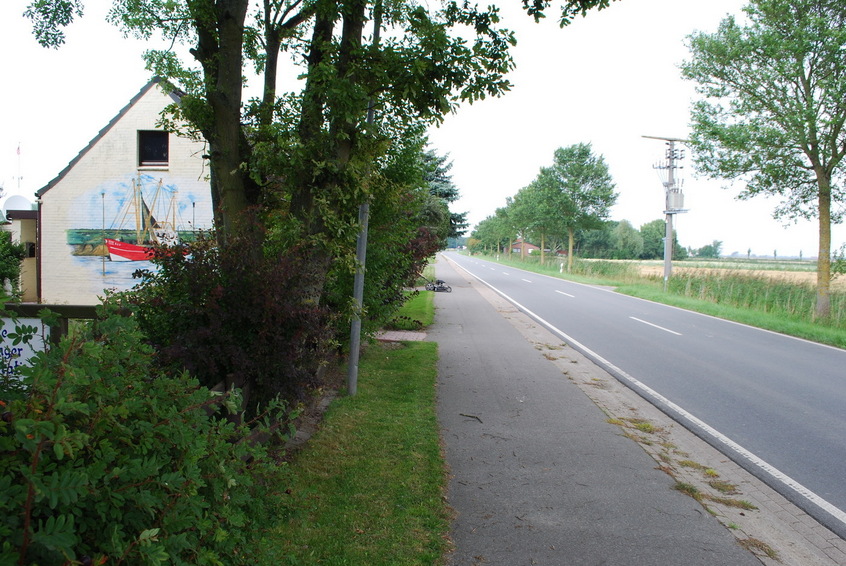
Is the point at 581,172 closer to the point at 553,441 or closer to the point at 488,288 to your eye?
the point at 488,288

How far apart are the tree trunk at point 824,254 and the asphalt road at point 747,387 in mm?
3503

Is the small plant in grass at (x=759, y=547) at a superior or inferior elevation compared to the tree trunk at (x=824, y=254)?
inferior

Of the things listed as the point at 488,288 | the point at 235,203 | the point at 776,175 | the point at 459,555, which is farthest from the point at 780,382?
the point at 488,288

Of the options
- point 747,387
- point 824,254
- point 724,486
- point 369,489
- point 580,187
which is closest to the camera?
point 369,489

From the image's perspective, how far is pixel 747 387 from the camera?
28.4ft

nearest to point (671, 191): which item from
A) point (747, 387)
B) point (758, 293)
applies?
point (758, 293)

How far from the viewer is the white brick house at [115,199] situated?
18.4 m

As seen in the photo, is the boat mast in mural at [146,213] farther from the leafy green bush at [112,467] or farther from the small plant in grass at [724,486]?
the leafy green bush at [112,467]

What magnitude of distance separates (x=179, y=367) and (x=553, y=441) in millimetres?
3770

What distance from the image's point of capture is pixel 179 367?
4.01m

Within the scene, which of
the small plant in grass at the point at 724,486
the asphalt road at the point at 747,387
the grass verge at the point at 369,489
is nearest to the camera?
the grass verge at the point at 369,489

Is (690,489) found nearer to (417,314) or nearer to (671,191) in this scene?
(417,314)

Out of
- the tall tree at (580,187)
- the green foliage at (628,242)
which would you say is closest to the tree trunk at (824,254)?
the tall tree at (580,187)

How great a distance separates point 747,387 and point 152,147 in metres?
18.0
